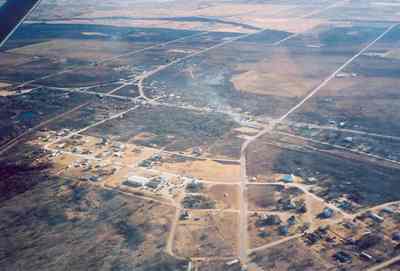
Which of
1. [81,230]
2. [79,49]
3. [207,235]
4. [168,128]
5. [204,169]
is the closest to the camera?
[207,235]

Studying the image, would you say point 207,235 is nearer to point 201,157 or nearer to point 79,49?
point 201,157

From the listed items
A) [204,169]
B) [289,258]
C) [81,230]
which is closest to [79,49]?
[204,169]

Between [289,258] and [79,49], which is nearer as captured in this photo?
[289,258]

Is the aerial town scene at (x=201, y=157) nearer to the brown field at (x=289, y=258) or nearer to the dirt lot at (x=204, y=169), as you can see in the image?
the brown field at (x=289, y=258)

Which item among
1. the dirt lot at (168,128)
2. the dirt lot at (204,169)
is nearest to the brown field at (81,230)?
the dirt lot at (204,169)

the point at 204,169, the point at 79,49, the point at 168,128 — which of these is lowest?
the point at 204,169

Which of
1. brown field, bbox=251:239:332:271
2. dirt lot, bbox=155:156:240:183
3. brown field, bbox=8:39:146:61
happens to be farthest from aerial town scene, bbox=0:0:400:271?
brown field, bbox=8:39:146:61

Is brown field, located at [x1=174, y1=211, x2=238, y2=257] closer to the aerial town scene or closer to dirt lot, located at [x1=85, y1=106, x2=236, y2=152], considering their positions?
the aerial town scene

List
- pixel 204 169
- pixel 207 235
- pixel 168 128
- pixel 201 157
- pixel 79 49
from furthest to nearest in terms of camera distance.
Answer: pixel 79 49 < pixel 168 128 < pixel 201 157 < pixel 204 169 < pixel 207 235
